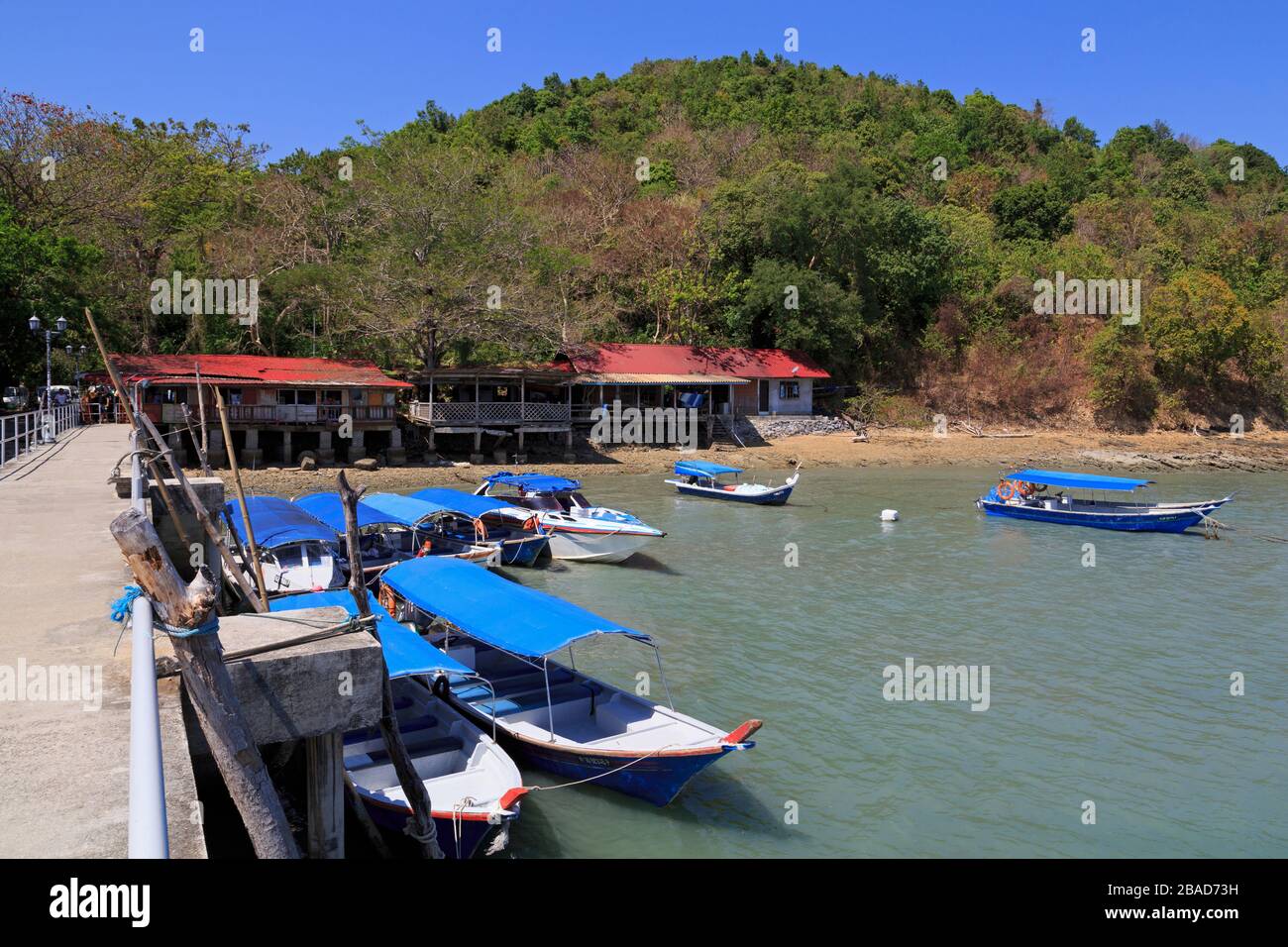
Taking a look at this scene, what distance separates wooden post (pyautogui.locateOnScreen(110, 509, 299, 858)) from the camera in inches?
199

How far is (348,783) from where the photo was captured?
28.1ft

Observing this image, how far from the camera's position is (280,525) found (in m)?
18.7

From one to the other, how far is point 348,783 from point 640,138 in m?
73.2

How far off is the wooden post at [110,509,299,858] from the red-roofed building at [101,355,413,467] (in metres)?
31.4

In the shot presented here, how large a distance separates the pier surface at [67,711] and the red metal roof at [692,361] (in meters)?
35.4

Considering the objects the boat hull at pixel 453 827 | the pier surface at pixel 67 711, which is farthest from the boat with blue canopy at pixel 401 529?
the boat hull at pixel 453 827

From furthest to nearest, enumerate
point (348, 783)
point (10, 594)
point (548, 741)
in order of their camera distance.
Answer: point (548, 741)
point (10, 594)
point (348, 783)

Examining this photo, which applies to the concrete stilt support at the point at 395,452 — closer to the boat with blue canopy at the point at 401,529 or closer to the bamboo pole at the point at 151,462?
the boat with blue canopy at the point at 401,529

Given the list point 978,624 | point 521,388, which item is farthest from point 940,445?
point 978,624

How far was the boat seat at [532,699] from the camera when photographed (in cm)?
1206

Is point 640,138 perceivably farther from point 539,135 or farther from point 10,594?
point 10,594

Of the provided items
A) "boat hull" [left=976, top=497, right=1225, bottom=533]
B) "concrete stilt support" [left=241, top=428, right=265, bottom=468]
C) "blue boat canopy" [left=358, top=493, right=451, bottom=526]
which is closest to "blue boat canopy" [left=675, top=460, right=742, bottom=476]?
"boat hull" [left=976, top=497, right=1225, bottom=533]
